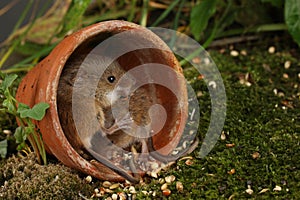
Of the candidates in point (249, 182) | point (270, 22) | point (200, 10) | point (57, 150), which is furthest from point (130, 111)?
point (270, 22)

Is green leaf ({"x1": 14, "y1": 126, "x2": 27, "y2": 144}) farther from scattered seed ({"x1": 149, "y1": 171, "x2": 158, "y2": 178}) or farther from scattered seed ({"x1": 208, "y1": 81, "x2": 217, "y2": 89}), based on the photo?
scattered seed ({"x1": 208, "y1": 81, "x2": 217, "y2": 89})

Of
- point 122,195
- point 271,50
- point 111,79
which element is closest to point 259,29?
point 271,50

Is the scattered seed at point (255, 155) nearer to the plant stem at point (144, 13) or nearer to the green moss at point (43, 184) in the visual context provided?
the green moss at point (43, 184)

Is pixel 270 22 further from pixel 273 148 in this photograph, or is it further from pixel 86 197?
pixel 86 197

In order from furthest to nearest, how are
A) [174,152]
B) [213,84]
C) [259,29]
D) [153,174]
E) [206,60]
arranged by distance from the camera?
[259,29]
[206,60]
[213,84]
[174,152]
[153,174]

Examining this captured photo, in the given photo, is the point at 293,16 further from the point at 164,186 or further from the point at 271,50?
the point at 164,186

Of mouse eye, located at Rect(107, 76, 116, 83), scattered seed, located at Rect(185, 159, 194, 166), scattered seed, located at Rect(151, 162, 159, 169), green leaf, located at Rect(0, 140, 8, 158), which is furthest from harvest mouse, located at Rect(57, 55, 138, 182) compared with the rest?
green leaf, located at Rect(0, 140, 8, 158)
